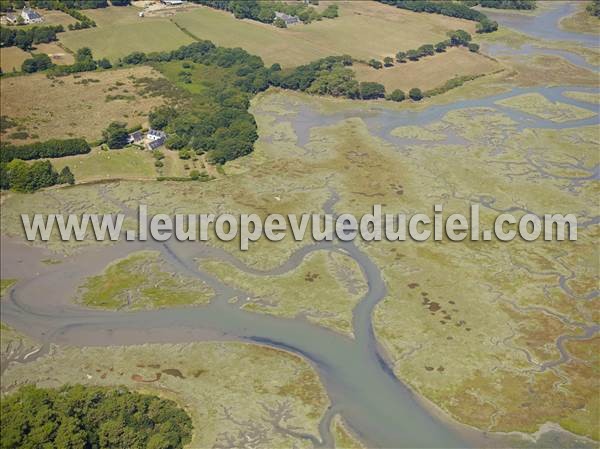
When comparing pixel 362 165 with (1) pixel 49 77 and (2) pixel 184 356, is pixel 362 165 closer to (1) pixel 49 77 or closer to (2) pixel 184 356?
(2) pixel 184 356

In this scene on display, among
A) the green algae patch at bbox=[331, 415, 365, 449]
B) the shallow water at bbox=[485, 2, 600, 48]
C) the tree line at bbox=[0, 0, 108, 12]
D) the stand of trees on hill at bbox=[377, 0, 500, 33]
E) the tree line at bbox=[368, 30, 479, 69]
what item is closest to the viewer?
the green algae patch at bbox=[331, 415, 365, 449]

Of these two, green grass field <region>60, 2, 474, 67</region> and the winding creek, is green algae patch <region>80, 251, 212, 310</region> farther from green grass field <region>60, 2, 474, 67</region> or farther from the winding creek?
green grass field <region>60, 2, 474, 67</region>

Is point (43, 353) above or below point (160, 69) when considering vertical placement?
below

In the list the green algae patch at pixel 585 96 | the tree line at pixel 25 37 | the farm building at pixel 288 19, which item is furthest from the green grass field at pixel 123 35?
the green algae patch at pixel 585 96

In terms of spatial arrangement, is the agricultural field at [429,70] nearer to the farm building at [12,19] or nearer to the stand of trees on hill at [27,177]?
the stand of trees on hill at [27,177]

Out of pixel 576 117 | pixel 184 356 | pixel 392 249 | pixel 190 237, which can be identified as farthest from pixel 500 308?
pixel 576 117

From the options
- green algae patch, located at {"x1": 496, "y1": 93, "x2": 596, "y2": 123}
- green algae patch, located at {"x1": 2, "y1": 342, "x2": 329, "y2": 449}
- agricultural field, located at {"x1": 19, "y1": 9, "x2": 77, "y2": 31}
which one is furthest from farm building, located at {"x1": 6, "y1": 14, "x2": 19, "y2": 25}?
green algae patch, located at {"x1": 2, "y1": 342, "x2": 329, "y2": 449}

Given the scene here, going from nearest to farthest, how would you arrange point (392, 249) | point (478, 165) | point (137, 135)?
point (392, 249) < point (478, 165) < point (137, 135)

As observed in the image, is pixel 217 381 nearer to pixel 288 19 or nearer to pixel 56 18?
pixel 56 18
